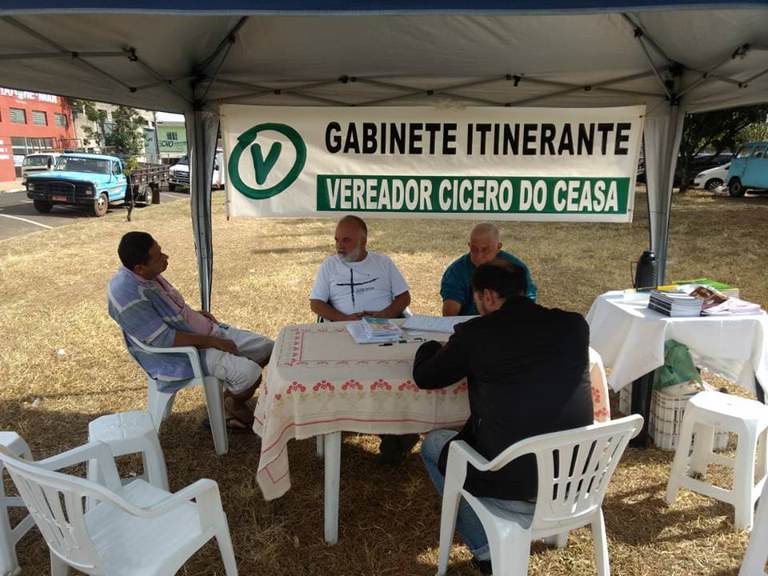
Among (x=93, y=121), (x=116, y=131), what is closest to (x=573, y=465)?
(x=116, y=131)

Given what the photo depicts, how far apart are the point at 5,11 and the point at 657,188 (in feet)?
12.9

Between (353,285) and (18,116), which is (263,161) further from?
(18,116)

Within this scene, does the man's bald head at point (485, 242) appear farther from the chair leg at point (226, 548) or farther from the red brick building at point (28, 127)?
the red brick building at point (28, 127)

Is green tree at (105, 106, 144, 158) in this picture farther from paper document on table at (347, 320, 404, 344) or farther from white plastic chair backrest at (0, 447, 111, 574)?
white plastic chair backrest at (0, 447, 111, 574)

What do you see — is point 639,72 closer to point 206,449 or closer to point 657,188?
point 657,188

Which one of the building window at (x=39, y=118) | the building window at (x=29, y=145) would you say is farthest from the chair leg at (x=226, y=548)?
the building window at (x=39, y=118)

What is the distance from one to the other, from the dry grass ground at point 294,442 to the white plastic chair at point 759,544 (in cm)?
26

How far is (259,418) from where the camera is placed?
2.43m

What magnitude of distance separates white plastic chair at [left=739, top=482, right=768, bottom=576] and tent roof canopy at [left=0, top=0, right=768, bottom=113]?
2.00m

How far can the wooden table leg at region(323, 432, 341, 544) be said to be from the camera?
237 centimetres

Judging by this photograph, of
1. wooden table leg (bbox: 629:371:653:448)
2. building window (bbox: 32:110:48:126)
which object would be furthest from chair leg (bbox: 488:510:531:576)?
building window (bbox: 32:110:48:126)

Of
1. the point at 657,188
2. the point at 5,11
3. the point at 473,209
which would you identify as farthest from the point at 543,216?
the point at 5,11

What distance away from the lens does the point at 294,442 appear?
3416mm

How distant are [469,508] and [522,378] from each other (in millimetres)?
695
